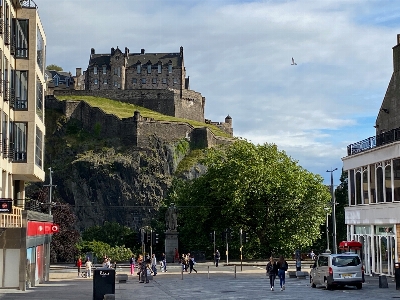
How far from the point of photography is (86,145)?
424ft

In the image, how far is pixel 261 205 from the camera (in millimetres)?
77000

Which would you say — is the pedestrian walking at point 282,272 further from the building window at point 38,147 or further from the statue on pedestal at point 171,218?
the statue on pedestal at point 171,218

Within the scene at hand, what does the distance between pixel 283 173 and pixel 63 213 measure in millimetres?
23447

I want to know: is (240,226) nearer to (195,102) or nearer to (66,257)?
(66,257)

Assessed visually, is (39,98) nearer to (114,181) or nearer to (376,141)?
(376,141)

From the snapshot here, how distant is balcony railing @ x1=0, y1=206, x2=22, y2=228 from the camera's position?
117 feet

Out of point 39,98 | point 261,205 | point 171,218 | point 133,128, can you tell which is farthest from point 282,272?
point 133,128

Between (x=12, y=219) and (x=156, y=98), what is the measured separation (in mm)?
110045

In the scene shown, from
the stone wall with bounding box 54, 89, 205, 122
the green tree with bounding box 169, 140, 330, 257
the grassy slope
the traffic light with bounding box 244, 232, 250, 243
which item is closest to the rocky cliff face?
the grassy slope

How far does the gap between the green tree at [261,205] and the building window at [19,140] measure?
35466 millimetres

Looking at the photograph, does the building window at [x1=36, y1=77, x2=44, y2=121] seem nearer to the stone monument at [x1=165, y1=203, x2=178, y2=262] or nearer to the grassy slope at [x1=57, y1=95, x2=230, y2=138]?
the stone monument at [x1=165, y1=203, x2=178, y2=262]

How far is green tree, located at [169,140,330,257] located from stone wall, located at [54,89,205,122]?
64.8 metres

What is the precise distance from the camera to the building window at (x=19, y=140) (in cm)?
4053

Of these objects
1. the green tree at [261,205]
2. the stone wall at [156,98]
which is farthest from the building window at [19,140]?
the stone wall at [156,98]
